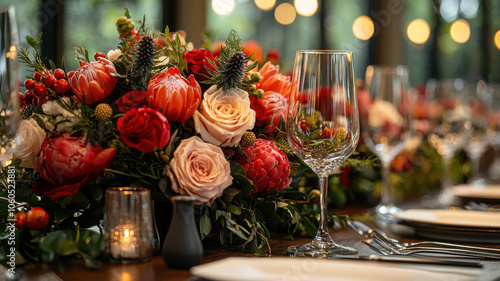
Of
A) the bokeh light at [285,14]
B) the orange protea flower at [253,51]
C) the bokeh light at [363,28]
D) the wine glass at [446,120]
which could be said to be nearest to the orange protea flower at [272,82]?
the orange protea flower at [253,51]

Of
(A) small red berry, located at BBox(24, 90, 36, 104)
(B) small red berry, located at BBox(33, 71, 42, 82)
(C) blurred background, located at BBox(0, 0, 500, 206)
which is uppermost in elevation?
(C) blurred background, located at BBox(0, 0, 500, 206)

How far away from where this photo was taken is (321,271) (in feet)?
2.40

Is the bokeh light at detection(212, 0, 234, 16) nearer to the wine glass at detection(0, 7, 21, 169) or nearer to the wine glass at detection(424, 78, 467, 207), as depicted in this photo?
the wine glass at detection(424, 78, 467, 207)

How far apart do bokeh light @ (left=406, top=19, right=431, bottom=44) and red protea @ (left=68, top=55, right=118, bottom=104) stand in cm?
720

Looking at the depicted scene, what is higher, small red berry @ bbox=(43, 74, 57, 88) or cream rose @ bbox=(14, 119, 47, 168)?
small red berry @ bbox=(43, 74, 57, 88)

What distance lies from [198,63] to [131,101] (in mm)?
162

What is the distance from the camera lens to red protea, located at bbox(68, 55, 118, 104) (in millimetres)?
962

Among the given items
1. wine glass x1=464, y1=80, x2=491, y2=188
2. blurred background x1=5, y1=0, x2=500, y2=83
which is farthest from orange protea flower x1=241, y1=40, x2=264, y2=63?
blurred background x1=5, y1=0, x2=500, y2=83

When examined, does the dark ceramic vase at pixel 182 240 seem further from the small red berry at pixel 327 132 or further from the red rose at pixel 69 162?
the small red berry at pixel 327 132

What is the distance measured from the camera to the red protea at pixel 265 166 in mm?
1033

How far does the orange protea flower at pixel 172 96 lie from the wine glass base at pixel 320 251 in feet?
0.91

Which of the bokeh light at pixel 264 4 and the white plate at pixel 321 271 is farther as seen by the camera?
the bokeh light at pixel 264 4

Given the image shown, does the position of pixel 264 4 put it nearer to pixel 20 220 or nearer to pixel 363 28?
pixel 363 28

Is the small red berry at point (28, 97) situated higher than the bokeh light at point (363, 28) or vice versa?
the bokeh light at point (363, 28)
